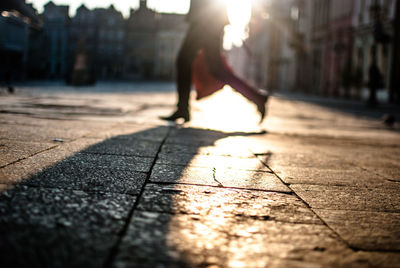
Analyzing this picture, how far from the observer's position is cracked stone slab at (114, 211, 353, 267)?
1086 millimetres

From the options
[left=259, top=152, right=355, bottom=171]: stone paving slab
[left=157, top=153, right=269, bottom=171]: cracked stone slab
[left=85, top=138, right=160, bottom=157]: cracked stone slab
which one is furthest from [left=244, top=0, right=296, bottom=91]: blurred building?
[left=157, top=153, right=269, bottom=171]: cracked stone slab

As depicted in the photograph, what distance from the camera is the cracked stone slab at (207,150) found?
119 inches

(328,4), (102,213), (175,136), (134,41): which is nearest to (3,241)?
(102,213)

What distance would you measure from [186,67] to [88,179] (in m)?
3.64

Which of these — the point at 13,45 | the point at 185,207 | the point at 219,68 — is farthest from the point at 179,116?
the point at 13,45

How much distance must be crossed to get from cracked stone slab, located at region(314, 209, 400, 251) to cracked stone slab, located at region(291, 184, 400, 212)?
3.5 inches

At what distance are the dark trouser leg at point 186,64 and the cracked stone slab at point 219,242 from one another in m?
3.98

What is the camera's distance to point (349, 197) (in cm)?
197

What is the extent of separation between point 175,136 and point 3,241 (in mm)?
2863

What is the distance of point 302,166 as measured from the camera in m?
2.79

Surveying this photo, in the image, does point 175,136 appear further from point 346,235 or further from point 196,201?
point 346,235

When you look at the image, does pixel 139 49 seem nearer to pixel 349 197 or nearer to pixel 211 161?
pixel 211 161

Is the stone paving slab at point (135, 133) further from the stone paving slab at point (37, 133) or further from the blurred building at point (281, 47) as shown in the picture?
the blurred building at point (281, 47)

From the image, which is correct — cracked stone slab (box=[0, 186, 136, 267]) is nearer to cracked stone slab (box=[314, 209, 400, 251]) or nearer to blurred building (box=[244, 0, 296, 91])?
cracked stone slab (box=[314, 209, 400, 251])
